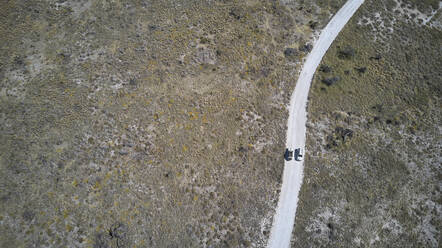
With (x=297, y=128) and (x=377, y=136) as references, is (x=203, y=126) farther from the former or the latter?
(x=377, y=136)

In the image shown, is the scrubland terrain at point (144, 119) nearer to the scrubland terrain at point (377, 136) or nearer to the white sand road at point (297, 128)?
the white sand road at point (297, 128)

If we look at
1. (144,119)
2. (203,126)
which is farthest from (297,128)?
(144,119)

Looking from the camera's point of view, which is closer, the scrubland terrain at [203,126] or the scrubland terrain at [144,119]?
the scrubland terrain at [144,119]

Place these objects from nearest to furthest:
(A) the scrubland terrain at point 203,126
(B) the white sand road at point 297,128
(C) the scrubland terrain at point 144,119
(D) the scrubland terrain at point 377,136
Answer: (C) the scrubland terrain at point 144,119, (A) the scrubland terrain at point 203,126, (B) the white sand road at point 297,128, (D) the scrubland terrain at point 377,136

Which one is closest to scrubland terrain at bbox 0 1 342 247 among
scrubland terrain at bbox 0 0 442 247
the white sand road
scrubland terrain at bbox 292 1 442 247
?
scrubland terrain at bbox 0 0 442 247

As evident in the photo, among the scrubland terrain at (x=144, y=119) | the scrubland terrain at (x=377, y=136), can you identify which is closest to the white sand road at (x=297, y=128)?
the scrubland terrain at (x=377, y=136)

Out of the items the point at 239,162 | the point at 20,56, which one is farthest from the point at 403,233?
the point at 20,56

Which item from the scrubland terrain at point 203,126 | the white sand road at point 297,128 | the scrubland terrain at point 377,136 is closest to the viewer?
the scrubland terrain at point 203,126

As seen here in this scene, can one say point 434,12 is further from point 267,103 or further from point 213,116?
point 213,116
